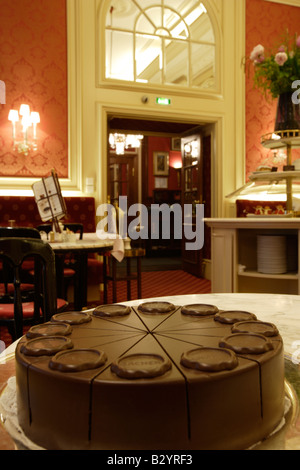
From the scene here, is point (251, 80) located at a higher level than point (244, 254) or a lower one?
higher

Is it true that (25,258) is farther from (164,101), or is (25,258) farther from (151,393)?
(164,101)

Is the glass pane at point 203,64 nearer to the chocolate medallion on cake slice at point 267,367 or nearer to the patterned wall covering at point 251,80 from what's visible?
the patterned wall covering at point 251,80

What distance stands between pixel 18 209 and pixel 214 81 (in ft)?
10.5

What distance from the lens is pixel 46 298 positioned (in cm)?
125

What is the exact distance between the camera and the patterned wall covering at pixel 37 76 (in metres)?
4.88

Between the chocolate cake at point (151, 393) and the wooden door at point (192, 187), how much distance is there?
570cm

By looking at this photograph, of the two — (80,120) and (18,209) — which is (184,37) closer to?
(80,120)

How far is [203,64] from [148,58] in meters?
0.92

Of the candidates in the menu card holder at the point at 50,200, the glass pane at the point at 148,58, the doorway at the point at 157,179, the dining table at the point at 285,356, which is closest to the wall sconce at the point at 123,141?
the doorway at the point at 157,179

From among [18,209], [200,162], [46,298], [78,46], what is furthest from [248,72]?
[46,298]

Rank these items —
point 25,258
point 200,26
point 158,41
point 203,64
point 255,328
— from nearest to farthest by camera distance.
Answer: point 255,328, point 25,258, point 158,41, point 200,26, point 203,64

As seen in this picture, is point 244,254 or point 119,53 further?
point 119,53

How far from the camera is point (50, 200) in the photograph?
10.1 ft

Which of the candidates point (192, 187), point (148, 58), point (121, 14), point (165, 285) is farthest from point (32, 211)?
point (121, 14)
